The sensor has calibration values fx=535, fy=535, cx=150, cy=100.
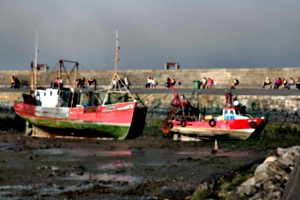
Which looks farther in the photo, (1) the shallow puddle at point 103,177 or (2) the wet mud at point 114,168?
(1) the shallow puddle at point 103,177

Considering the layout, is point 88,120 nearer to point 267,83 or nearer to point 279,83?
point 267,83

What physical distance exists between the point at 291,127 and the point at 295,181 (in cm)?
1857

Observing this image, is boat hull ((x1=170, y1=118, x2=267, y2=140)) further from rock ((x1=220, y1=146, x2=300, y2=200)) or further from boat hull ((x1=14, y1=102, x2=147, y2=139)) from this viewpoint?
rock ((x1=220, y1=146, x2=300, y2=200))

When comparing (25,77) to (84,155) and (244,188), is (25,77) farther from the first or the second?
(244,188)

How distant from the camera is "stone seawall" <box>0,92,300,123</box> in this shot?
3108cm

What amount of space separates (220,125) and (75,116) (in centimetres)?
876

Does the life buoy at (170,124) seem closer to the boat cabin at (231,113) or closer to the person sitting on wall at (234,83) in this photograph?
the boat cabin at (231,113)

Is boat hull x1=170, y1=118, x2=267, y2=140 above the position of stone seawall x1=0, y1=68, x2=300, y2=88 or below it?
below

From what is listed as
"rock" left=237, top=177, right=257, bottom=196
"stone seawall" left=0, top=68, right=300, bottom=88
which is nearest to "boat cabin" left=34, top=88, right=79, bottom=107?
"stone seawall" left=0, top=68, right=300, bottom=88

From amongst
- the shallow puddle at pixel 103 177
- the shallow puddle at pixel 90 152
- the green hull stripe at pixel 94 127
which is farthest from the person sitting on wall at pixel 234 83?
the shallow puddle at pixel 103 177

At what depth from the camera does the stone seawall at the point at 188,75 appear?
41.1 metres

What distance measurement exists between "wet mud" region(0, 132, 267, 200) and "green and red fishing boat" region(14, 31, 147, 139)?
2.73 m

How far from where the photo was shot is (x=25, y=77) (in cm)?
5206

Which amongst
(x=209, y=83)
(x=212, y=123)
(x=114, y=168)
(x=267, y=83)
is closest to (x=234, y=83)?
(x=267, y=83)
